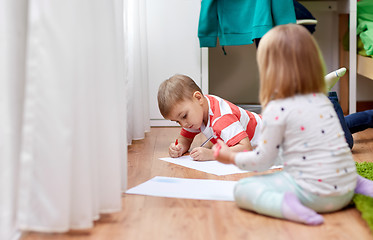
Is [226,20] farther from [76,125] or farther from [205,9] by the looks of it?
Result: [76,125]

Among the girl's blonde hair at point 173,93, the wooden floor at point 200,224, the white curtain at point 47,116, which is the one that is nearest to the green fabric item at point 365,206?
the wooden floor at point 200,224

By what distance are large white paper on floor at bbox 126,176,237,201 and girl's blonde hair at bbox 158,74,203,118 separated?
364 millimetres

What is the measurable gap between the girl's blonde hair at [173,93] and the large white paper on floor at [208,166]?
0.57 feet

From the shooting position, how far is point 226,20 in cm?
238

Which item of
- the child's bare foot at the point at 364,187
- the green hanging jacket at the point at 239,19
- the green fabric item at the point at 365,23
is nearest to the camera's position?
the child's bare foot at the point at 364,187

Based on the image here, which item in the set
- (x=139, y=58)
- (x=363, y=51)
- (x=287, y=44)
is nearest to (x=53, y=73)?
(x=287, y=44)

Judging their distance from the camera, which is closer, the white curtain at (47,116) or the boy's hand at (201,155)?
the white curtain at (47,116)

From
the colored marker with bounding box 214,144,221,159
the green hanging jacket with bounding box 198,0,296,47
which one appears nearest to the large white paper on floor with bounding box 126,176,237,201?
the colored marker with bounding box 214,144,221,159

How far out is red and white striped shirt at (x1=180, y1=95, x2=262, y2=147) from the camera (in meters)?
1.75

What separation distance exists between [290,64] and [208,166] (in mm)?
654

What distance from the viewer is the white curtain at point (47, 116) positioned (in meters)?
0.94

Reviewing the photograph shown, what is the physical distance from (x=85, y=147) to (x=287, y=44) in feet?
1.60

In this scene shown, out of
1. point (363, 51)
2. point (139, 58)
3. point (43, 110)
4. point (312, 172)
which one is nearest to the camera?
point (43, 110)

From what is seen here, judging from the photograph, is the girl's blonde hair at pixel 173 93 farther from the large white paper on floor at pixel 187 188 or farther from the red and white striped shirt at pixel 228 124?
the large white paper on floor at pixel 187 188
